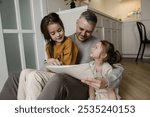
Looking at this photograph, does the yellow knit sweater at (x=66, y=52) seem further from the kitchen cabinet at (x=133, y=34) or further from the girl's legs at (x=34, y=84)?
the kitchen cabinet at (x=133, y=34)

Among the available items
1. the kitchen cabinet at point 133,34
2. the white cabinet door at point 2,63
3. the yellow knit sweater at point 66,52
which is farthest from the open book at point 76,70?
the kitchen cabinet at point 133,34

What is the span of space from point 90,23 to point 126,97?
0.76m

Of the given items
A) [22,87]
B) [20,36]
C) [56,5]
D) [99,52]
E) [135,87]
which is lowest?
[135,87]

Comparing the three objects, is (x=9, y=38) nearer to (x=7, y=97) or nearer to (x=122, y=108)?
(x=7, y=97)

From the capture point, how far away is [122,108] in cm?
70

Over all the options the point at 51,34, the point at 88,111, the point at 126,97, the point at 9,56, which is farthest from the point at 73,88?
the point at 9,56

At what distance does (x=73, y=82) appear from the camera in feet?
2.79

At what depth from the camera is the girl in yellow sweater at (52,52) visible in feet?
2.86

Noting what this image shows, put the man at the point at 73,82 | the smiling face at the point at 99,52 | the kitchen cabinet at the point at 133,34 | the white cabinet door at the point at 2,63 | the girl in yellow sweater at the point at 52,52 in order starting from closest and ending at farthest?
the man at the point at 73,82
the girl in yellow sweater at the point at 52,52
the smiling face at the point at 99,52
the white cabinet door at the point at 2,63
the kitchen cabinet at the point at 133,34

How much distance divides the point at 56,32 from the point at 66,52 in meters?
0.14

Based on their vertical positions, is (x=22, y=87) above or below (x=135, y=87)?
above

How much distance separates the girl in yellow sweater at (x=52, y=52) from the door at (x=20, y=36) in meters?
0.51

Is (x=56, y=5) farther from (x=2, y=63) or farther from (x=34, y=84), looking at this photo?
(x=34, y=84)

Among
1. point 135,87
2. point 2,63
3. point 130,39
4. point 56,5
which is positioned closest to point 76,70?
point 2,63
